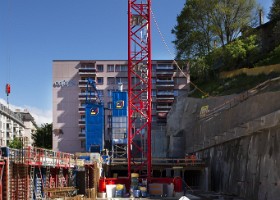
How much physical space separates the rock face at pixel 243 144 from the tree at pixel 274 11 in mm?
20294

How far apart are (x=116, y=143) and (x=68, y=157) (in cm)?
4077

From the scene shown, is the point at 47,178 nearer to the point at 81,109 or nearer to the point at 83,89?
the point at 81,109

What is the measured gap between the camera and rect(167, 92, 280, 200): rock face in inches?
1237

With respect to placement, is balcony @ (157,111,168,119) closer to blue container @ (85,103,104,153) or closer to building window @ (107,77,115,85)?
building window @ (107,77,115,85)

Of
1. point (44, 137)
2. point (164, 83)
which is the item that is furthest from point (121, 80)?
point (44, 137)

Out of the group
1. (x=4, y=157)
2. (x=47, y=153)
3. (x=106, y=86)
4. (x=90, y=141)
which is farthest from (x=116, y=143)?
(x=4, y=157)

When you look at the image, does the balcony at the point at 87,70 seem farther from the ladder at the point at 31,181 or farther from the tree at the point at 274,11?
the ladder at the point at 31,181

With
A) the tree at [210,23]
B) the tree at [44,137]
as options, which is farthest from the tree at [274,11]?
the tree at [44,137]

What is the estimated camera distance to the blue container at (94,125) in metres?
74.3

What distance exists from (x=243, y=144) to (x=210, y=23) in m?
40.5

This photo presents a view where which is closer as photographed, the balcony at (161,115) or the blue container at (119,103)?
the blue container at (119,103)

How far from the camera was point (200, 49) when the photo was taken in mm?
76000

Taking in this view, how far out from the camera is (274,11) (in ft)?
245

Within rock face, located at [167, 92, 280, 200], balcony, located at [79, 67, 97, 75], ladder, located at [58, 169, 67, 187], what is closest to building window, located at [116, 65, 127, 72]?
balcony, located at [79, 67, 97, 75]
